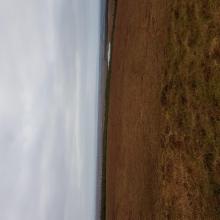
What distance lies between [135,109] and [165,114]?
330 mm

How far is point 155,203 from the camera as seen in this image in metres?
1.15

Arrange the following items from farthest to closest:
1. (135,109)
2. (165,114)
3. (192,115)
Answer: (135,109) < (165,114) < (192,115)

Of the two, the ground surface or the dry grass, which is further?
the ground surface

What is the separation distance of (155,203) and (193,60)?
46cm

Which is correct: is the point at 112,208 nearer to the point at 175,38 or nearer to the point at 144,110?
the point at 144,110

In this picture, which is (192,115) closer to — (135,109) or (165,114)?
(165,114)

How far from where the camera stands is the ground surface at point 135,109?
1243 mm

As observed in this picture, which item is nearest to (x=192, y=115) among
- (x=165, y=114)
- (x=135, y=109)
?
(x=165, y=114)

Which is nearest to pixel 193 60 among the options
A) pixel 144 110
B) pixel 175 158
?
pixel 175 158

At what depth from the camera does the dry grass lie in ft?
2.99

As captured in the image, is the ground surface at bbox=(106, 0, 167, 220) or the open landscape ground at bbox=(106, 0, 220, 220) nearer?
the open landscape ground at bbox=(106, 0, 220, 220)

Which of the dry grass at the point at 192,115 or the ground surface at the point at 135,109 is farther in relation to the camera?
the ground surface at the point at 135,109

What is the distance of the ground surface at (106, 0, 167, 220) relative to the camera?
124cm

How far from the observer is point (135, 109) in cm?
146
